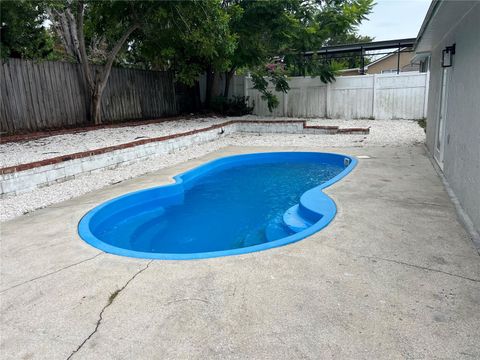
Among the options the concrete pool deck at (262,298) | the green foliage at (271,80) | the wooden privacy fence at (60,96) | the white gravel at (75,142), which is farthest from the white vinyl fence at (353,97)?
the concrete pool deck at (262,298)

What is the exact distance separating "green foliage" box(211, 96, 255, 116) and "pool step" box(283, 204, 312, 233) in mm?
10841

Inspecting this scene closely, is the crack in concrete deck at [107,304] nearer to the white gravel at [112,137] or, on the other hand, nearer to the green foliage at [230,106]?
the white gravel at [112,137]

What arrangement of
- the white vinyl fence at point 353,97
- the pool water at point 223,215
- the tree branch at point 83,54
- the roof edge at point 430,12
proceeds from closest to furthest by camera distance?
the roof edge at point 430,12
the pool water at point 223,215
the tree branch at point 83,54
the white vinyl fence at point 353,97

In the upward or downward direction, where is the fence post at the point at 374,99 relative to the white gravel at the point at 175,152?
upward

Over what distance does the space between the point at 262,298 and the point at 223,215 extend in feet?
10.9

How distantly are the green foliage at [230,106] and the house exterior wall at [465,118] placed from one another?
395 inches

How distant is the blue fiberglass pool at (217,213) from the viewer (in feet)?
14.3

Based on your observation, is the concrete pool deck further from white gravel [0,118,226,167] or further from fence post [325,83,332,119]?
fence post [325,83,332,119]

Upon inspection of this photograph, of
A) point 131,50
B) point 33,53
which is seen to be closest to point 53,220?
point 33,53

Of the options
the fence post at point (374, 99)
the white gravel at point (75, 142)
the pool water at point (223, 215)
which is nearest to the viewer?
the pool water at point (223, 215)

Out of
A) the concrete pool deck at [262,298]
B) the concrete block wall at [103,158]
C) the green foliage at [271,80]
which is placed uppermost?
the green foliage at [271,80]

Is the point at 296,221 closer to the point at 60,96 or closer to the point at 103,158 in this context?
the point at 103,158

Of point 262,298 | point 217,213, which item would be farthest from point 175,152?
point 262,298

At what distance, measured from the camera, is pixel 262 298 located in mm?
2539
